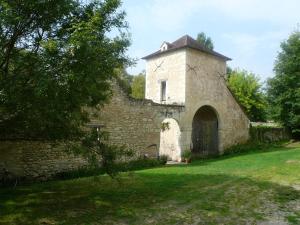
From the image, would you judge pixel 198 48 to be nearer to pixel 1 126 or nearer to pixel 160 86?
pixel 160 86

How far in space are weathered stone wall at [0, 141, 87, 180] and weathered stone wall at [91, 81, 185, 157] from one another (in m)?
2.34

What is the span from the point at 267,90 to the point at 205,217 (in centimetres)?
2215

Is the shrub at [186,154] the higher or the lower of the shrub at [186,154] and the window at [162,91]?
the lower

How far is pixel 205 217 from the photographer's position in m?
7.57

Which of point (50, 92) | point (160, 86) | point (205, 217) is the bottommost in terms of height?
point (205, 217)

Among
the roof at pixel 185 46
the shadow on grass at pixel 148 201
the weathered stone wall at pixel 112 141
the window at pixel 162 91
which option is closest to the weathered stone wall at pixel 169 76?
the window at pixel 162 91

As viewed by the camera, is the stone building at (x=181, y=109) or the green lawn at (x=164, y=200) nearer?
the green lawn at (x=164, y=200)

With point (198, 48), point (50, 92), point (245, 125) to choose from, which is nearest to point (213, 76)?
point (198, 48)

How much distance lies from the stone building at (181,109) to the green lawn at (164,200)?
16.1ft

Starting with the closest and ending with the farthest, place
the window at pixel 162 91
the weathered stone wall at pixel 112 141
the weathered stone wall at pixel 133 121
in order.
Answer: the weathered stone wall at pixel 112 141, the weathered stone wall at pixel 133 121, the window at pixel 162 91

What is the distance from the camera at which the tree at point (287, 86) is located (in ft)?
85.9

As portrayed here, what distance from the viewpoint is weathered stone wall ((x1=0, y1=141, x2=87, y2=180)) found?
12805 mm

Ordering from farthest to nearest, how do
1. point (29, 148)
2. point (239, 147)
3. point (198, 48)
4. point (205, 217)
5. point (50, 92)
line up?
point (239, 147)
point (198, 48)
point (29, 148)
point (205, 217)
point (50, 92)

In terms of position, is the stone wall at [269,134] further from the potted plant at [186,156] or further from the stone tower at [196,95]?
the potted plant at [186,156]
